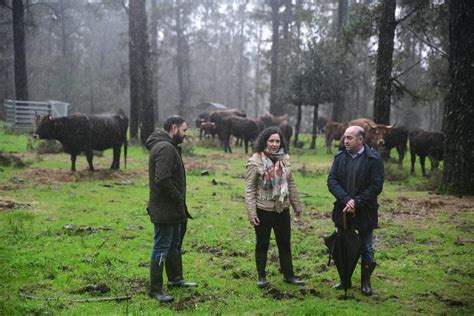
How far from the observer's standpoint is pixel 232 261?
24.6 ft

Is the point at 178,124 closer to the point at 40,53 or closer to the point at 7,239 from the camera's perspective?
the point at 7,239

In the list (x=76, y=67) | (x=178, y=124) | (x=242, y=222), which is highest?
(x=76, y=67)

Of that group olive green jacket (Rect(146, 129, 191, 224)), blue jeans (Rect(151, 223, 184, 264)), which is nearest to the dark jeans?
olive green jacket (Rect(146, 129, 191, 224))

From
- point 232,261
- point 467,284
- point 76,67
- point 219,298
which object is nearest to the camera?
point 219,298

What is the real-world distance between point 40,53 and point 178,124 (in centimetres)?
4524

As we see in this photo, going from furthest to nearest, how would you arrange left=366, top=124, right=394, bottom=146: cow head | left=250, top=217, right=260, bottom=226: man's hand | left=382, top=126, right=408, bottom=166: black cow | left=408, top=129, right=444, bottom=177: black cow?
left=382, top=126, right=408, bottom=166: black cow, left=366, top=124, right=394, bottom=146: cow head, left=408, top=129, right=444, bottom=177: black cow, left=250, top=217, right=260, bottom=226: man's hand

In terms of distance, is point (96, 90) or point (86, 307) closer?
point (86, 307)

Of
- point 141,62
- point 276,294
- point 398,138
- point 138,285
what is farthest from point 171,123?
point 141,62

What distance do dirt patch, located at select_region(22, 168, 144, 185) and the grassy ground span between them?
0.21ft

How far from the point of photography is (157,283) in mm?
5770

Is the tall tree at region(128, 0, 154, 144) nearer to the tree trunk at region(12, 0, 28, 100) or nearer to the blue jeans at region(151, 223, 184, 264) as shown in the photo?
the tree trunk at region(12, 0, 28, 100)

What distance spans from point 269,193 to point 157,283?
1848 millimetres

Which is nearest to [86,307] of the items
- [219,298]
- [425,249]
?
[219,298]

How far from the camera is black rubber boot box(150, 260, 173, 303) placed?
5719mm
